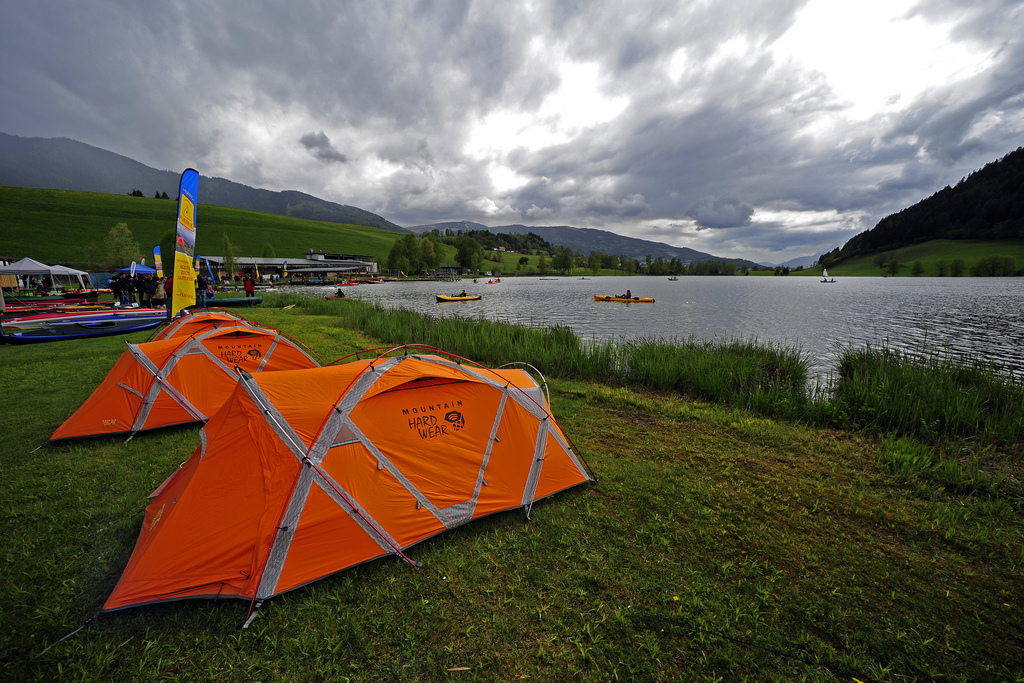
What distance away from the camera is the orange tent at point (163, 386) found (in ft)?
20.9

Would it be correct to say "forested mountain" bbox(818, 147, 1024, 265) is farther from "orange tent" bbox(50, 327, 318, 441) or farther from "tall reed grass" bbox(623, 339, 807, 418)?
"orange tent" bbox(50, 327, 318, 441)

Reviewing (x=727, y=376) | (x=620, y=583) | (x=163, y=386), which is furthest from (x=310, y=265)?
(x=620, y=583)

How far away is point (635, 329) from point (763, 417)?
17421 millimetres

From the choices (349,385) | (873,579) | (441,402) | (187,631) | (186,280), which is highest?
(186,280)

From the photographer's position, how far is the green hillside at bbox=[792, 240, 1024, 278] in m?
93.2

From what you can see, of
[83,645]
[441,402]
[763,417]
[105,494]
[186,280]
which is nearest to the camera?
[83,645]

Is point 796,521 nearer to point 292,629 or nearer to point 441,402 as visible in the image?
point 441,402

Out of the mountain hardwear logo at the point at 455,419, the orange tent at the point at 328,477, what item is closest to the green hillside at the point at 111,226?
the orange tent at the point at 328,477

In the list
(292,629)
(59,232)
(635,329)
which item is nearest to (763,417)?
(292,629)

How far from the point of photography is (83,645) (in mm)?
2912

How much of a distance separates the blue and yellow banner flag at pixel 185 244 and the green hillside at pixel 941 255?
454 feet

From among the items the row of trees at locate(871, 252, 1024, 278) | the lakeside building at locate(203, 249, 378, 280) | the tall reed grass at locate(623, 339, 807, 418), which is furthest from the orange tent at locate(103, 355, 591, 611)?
the row of trees at locate(871, 252, 1024, 278)

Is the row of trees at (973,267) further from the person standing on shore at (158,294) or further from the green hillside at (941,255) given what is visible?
the person standing on shore at (158,294)

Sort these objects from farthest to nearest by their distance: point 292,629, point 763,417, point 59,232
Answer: point 59,232, point 763,417, point 292,629
